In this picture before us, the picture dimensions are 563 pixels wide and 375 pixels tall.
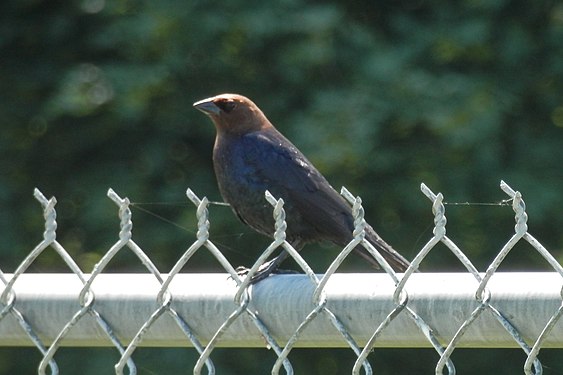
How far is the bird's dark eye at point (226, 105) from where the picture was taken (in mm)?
3922

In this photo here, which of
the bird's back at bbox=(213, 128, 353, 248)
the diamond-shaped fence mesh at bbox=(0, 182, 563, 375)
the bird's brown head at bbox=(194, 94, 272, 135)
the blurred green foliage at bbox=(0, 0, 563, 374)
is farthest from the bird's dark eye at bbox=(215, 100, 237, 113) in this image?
the diamond-shaped fence mesh at bbox=(0, 182, 563, 375)

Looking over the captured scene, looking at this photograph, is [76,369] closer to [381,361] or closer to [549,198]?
[381,361]

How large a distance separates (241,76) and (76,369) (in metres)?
1.46

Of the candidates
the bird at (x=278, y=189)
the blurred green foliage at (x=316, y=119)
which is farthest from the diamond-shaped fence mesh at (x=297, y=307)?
the blurred green foliage at (x=316, y=119)

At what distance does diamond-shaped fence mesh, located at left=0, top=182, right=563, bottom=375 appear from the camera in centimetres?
145

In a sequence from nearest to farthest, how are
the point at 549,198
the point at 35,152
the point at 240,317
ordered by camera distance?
the point at 240,317 → the point at 549,198 → the point at 35,152

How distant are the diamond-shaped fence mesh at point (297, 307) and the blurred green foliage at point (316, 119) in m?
2.51

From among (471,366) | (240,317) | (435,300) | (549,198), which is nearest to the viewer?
(435,300)

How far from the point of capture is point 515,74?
4.77 meters

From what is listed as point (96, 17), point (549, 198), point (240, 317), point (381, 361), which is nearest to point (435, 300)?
point (240, 317)

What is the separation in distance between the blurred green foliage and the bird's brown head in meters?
Answer: 0.42

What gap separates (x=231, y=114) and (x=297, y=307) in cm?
233

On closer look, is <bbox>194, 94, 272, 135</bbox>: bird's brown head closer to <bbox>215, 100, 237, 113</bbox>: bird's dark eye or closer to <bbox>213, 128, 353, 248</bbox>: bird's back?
<bbox>215, 100, 237, 113</bbox>: bird's dark eye

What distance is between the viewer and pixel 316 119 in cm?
437
